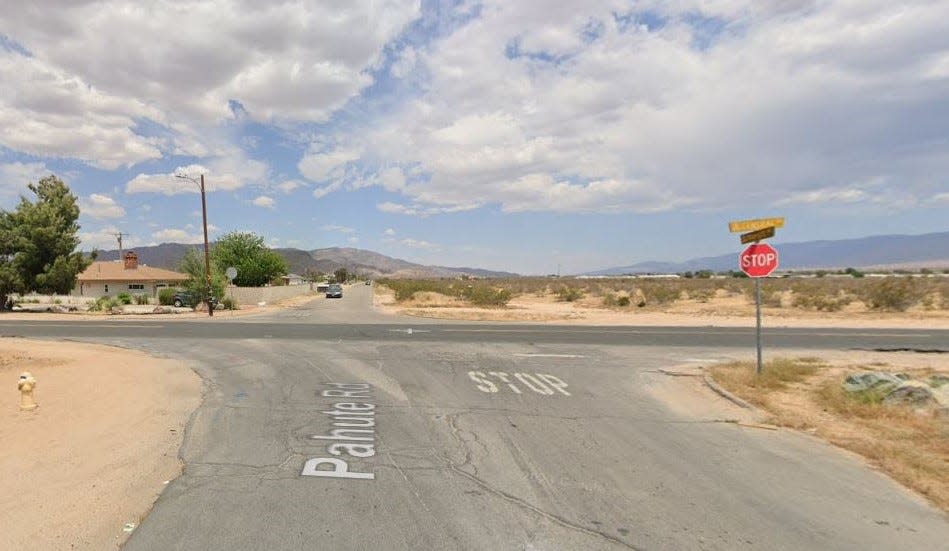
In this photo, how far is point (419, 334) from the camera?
2116cm

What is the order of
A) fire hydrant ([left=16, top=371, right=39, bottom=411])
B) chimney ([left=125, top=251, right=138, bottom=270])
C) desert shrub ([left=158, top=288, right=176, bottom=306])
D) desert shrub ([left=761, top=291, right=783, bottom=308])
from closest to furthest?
1. fire hydrant ([left=16, top=371, right=39, bottom=411])
2. desert shrub ([left=761, top=291, right=783, bottom=308])
3. desert shrub ([left=158, top=288, right=176, bottom=306])
4. chimney ([left=125, top=251, right=138, bottom=270])

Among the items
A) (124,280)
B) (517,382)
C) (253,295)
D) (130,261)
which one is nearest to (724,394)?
(517,382)

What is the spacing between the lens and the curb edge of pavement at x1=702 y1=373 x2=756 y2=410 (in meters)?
9.38

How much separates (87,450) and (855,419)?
1037 centimetres

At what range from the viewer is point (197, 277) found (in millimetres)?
40469

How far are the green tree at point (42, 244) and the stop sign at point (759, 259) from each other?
43.1 m

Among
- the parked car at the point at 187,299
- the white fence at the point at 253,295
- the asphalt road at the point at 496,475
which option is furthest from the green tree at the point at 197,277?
the asphalt road at the point at 496,475

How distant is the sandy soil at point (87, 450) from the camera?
4.59 m

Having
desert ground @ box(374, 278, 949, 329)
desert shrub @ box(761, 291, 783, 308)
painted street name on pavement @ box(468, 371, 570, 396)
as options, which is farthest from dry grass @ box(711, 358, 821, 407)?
desert shrub @ box(761, 291, 783, 308)

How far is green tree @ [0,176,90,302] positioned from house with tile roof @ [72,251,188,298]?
46.8 feet

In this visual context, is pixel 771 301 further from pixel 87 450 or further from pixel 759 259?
pixel 87 450

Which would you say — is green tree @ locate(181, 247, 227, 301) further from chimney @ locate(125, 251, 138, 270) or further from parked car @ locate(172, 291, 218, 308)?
chimney @ locate(125, 251, 138, 270)

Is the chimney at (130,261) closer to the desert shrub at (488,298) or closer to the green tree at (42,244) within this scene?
the green tree at (42,244)

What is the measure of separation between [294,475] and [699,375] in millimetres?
9692
